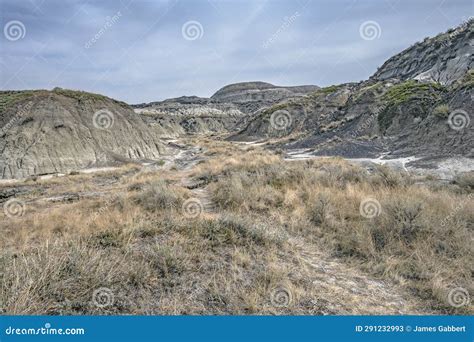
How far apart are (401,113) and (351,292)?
29071 millimetres

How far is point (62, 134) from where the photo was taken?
27.0m

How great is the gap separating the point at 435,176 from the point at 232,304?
11.3 m

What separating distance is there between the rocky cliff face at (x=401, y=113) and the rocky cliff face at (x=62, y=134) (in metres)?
18.4

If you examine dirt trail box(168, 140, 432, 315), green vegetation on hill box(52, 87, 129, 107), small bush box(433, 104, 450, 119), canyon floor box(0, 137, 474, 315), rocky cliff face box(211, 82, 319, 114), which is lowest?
dirt trail box(168, 140, 432, 315)

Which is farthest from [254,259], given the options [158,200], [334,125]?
[334,125]

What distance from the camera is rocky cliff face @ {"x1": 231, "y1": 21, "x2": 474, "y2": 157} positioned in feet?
61.9

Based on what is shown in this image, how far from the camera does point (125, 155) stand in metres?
30.8

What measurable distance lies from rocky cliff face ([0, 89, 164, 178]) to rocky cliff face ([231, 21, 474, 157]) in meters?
18.4

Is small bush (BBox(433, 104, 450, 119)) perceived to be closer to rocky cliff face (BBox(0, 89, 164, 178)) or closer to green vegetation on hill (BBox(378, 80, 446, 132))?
green vegetation on hill (BBox(378, 80, 446, 132))

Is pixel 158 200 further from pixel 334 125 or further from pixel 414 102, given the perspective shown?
pixel 334 125

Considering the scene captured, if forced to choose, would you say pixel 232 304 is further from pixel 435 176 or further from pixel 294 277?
pixel 435 176

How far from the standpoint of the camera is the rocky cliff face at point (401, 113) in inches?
742

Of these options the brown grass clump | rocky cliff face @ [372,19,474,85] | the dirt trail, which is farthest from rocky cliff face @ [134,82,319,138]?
the dirt trail

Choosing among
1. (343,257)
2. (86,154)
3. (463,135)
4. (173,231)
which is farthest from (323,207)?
(86,154)
